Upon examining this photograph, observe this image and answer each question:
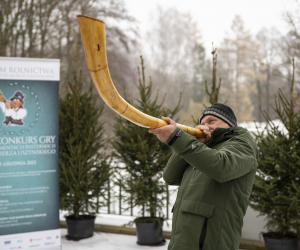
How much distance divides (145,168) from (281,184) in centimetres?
204

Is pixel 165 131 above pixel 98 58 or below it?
below

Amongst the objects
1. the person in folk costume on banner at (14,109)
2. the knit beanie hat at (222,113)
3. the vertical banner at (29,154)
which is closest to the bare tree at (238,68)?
the vertical banner at (29,154)

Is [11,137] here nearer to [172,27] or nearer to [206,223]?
[206,223]

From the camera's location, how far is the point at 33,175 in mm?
4652

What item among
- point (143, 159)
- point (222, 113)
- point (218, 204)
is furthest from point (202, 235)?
point (143, 159)

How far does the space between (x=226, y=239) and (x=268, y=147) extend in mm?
3023

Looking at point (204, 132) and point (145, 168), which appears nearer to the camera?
point (204, 132)

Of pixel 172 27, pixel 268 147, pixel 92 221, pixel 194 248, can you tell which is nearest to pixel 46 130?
pixel 92 221

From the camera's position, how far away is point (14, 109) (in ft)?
15.0

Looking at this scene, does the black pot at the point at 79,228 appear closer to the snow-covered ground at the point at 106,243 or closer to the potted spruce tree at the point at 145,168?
the snow-covered ground at the point at 106,243

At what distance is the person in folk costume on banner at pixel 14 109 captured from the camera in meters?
4.50

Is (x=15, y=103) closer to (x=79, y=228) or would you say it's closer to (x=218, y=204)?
(x=79, y=228)

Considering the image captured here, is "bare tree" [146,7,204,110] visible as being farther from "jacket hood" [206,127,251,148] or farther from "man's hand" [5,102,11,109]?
"jacket hood" [206,127,251,148]

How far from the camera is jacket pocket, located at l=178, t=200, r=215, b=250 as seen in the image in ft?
5.65
